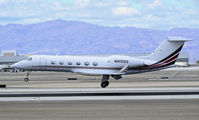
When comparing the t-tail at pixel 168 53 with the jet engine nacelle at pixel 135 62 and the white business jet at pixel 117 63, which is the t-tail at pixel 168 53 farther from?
the jet engine nacelle at pixel 135 62

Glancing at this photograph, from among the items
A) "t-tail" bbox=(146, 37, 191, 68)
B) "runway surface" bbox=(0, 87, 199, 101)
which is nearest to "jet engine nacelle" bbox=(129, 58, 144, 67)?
"t-tail" bbox=(146, 37, 191, 68)

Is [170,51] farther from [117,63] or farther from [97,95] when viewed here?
[97,95]

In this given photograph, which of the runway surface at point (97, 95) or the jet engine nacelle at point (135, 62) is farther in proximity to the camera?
the jet engine nacelle at point (135, 62)

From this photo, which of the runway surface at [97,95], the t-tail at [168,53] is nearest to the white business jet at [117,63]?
the t-tail at [168,53]

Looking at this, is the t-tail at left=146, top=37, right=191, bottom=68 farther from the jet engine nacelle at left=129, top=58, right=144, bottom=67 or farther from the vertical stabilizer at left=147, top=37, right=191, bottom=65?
the jet engine nacelle at left=129, top=58, right=144, bottom=67

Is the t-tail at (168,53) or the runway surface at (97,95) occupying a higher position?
the t-tail at (168,53)

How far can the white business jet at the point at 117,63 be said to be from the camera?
42062mm

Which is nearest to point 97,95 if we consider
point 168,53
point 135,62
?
point 135,62

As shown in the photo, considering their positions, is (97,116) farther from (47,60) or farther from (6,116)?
(47,60)

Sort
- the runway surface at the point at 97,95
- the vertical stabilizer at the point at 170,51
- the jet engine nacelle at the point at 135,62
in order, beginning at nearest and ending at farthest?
the runway surface at the point at 97,95 → the vertical stabilizer at the point at 170,51 → the jet engine nacelle at the point at 135,62

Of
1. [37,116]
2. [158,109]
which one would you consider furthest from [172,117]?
[37,116]

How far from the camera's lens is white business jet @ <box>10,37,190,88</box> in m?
42.1

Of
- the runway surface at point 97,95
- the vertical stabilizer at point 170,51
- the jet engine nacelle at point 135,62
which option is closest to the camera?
the runway surface at point 97,95

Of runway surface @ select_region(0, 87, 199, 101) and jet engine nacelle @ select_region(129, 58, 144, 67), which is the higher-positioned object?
jet engine nacelle @ select_region(129, 58, 144, 67)
